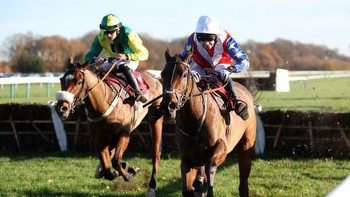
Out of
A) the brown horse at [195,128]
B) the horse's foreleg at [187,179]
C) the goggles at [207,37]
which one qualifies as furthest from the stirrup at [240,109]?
the horse's foreleg at [187,179]

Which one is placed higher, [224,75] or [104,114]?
[224,75]

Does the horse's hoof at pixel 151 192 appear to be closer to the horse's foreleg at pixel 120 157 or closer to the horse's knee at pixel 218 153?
the horse's foreleg at pixel 120 157

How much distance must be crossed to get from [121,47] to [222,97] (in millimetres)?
2743

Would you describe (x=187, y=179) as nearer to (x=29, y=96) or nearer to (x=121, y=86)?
(x=121, y=86)

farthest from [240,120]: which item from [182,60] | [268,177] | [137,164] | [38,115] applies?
[38,115]

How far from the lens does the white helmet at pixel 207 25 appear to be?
19.7 ft

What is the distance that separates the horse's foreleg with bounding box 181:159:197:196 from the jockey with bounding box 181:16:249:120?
94 centimetres

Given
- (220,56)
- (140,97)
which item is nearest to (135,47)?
(140,97)

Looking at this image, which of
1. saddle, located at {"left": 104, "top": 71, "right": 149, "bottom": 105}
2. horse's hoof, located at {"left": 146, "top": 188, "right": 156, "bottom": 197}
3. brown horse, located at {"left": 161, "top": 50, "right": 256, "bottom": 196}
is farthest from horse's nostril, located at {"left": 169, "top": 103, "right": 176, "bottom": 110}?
saddle, located at {"left": 104, "top": 71, "right": 149, "bottom": 105}

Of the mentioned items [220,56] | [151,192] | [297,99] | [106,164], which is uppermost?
[220,56]

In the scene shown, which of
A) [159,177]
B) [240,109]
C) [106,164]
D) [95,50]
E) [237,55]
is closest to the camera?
[240,109]

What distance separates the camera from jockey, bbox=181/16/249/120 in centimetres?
630

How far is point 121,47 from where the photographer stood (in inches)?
343

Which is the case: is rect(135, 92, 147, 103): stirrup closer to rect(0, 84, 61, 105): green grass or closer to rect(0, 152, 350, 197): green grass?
rect(0, 152, 350, 197): green grass
